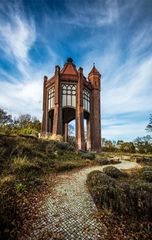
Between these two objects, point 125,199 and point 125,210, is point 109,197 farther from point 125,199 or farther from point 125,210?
point 125,210

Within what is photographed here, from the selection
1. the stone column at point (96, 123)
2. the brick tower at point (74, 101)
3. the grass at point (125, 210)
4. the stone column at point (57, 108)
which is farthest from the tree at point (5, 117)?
the grass at point (125, 210)

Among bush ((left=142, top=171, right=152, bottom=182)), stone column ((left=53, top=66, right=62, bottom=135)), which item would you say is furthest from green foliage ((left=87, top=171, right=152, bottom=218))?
stone column ((left=53, top=66, right=62, bottom=135))

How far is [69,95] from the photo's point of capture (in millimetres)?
20609

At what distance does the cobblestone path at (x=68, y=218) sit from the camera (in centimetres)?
296

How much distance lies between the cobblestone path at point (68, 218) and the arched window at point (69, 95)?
15.8 meters

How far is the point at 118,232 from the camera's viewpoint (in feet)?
10.3

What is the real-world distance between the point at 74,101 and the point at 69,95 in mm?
975

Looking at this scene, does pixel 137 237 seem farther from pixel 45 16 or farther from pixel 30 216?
pixel 45 16

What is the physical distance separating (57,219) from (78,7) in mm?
7103

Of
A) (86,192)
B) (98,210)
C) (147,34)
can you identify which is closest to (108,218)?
(98,210)

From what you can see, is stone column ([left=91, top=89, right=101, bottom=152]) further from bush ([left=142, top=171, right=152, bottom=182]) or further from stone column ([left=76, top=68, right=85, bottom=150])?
bush ([left=142, top=171, right=152, bottom=182])

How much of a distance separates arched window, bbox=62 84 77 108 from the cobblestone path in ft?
51.7

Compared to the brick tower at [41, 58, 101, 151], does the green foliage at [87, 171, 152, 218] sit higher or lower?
lower

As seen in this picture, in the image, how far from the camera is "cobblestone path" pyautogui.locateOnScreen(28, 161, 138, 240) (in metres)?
2.96
